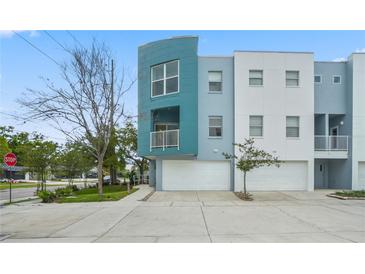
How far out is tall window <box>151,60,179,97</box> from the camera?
64.8 feet

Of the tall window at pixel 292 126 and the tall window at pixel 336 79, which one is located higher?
the tall window at pixel 336 79

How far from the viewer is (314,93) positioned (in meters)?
20.8

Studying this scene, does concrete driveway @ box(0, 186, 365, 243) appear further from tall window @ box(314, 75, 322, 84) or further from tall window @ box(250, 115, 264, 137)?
tall window @ box(314, 75, 322, 84)

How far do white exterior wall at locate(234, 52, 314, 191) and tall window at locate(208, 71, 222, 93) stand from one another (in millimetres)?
1081

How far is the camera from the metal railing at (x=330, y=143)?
20312mm

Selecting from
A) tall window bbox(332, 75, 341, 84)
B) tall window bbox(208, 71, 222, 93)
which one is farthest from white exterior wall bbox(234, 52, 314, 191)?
tall window bbox(332, 75, 341, 84)

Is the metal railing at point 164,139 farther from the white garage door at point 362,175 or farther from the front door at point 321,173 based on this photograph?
the white garage door at point 362,175

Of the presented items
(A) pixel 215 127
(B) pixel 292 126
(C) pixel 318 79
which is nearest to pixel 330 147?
(B) pixel 292 126

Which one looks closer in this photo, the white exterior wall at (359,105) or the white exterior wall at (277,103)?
the white exterior wall at (277,103)

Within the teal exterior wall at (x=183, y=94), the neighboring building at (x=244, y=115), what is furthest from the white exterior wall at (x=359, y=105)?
the teal exterior wall at (x=183, y=94)

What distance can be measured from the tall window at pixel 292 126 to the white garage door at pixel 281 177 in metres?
1.90

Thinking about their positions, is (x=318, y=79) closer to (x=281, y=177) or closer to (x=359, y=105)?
(x=359, y=105)
